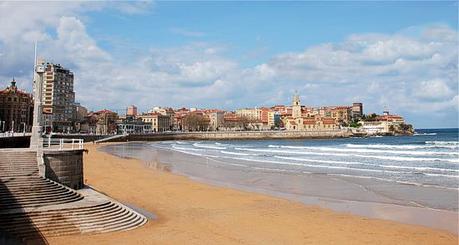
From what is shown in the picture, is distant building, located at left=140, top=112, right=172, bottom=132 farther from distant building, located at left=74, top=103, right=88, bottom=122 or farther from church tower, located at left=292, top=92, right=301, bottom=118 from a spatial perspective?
church tower, located at left=292, top=92, right=301, bottom=118

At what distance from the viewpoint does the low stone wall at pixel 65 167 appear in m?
16.3

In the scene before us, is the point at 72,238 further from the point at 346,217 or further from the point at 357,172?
the point at 357,172

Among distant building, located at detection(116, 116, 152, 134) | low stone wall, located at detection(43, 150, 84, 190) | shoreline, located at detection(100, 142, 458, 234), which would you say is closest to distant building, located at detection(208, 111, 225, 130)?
distant building, located at detection(116, 116, 152, 134)

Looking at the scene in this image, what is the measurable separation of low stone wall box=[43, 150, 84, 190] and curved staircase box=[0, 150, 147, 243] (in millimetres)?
935

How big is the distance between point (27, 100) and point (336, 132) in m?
85.8

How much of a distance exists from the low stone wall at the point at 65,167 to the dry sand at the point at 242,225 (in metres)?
2.05

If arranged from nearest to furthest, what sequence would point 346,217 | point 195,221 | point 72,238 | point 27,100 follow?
point 72,238, point 195,221, point 346,217, point 27,100

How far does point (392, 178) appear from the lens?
88.0 ft

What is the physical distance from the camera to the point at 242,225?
1411 cm

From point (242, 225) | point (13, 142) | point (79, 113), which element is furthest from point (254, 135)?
point (242, 225)

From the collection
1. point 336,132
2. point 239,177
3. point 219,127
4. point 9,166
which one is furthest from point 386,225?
point 219,127

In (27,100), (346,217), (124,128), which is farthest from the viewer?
(124,128)

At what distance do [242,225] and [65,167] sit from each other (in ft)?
23.5

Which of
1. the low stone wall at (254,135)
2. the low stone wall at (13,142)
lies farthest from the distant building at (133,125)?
the low stone wall at (13,142)
